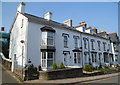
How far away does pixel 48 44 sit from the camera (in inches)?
691

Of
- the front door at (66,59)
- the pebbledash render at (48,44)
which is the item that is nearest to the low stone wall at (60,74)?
the pebbledash render at (48,44)

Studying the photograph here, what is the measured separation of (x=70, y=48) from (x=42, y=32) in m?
6.72

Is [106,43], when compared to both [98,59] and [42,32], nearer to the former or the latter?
[98,59]

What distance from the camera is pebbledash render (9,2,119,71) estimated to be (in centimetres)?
1628

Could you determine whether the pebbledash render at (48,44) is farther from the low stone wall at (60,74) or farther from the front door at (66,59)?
the low stone wall at (60,74)

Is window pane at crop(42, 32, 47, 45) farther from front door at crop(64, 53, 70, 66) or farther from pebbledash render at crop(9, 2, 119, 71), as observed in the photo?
front door at crop(64, 53, 70, 66)

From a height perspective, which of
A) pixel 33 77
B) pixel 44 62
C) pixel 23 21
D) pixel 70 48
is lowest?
pixel 33 77

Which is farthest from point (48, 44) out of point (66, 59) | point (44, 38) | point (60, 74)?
point (60, 74)

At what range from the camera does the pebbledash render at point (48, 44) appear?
1628cm

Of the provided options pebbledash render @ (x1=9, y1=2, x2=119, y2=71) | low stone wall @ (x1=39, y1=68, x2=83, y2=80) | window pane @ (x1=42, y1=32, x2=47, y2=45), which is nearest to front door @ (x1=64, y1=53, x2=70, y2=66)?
pebbledash render @ (x1=9, y1=2, x2=119, y2=71)

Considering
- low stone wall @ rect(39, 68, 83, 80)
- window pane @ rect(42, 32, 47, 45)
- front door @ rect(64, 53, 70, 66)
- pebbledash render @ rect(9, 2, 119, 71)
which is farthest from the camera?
front door @ rect(64, 53, 70, 66)

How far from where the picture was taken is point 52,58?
698 inches

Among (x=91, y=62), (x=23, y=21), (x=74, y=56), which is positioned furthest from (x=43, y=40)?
(x=91, y=62)

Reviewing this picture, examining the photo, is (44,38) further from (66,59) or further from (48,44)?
(66,59)
